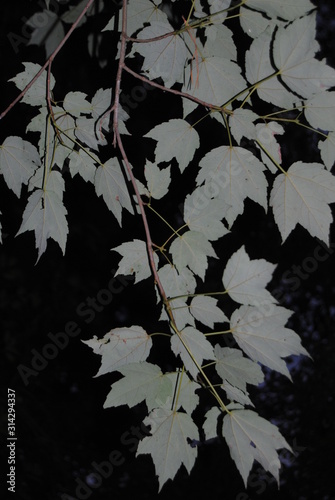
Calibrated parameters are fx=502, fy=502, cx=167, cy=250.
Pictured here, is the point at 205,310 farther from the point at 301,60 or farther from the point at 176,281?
the point at 301,60

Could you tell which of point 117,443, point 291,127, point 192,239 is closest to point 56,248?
point 117,443

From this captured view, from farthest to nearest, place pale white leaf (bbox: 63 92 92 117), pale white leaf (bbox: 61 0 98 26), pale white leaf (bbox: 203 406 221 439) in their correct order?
1. pale white leaf (bbox: 61 0 98 26)
2. pale white leaf (bbox: 63 92 92 117)
3. pale white leaf (bbox: 203 406 221 439)

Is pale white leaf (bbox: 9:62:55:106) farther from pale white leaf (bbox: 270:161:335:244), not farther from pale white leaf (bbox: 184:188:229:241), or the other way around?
pale white leaf (bbox: 270:161:335:244)

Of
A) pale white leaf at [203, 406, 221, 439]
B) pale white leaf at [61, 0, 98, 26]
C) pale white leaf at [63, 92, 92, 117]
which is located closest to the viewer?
pale white leaf at [203, 406, 221, 439]

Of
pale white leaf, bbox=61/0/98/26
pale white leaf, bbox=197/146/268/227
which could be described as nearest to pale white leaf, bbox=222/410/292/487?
pale white leaf, bbox=197/146/268/227

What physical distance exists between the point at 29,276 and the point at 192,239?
295 centimetres

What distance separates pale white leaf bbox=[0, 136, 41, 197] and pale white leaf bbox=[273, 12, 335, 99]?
0.45 meters

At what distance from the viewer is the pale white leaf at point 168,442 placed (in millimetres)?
762

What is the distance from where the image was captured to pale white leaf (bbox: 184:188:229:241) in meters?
0.79

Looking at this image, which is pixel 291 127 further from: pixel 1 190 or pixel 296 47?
pixel 296 47

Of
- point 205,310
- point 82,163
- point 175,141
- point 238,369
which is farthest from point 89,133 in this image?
point 238,369

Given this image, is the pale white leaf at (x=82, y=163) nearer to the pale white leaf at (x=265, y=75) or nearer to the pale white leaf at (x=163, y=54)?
the pale white leaf at (x=163, y=54)

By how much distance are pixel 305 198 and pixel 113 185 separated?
0.33 m

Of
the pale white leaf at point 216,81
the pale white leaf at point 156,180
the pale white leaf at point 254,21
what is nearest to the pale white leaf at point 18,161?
the pale white leaf at point 156,180
